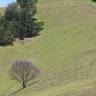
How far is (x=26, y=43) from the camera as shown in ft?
286

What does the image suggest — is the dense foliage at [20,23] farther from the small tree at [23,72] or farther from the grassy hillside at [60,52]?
the small tree at [23,72]

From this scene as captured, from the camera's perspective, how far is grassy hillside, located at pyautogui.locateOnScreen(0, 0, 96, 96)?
182ft

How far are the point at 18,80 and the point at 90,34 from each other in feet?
89.8

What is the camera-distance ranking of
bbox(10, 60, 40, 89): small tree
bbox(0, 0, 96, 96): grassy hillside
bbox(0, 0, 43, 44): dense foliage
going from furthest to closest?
bbox(0, 0, 43, 44): dense foliage → bbox(10, 60, 40, 89): small tree → bbox(0, 0, 96, 96): grassy hillside

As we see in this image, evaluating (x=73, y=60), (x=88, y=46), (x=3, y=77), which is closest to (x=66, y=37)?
(x=88, y=46)

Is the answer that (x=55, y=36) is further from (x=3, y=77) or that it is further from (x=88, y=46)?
(x=3, y=77)

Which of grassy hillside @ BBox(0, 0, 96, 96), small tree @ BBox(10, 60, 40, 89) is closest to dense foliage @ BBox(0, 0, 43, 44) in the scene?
grassy hillside @ BBox(0, 0, 96, 96)

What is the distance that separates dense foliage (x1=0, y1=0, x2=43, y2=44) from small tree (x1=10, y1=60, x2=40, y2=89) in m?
24.3

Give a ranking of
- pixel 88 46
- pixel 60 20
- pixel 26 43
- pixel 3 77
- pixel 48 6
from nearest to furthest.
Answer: pixel 3 77 → pixel 88 46 → pixel 26 43 → pixel 60 20 → pixel 48 6

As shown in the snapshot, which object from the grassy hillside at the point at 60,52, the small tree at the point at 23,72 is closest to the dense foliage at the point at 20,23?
the grassy hillside at the point at 60,52

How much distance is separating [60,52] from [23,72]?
1808 cm

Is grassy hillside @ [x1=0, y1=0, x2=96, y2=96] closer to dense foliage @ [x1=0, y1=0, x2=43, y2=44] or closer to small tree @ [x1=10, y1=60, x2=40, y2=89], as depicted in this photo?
small tree @ [x1=10, y1=60, x2=40, y2=89]

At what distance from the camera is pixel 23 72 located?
6253 centimetres

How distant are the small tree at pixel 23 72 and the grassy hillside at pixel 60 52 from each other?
1.08 meters
